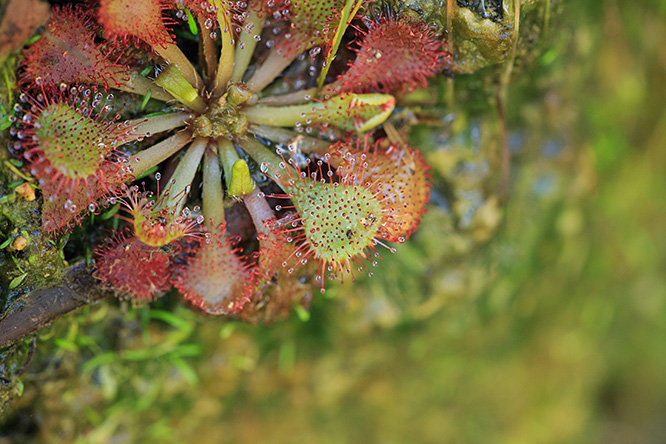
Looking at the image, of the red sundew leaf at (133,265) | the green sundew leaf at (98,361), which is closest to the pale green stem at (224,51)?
the red sundew leaf at (133,265)

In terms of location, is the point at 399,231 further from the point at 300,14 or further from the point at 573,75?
the point at 573,75

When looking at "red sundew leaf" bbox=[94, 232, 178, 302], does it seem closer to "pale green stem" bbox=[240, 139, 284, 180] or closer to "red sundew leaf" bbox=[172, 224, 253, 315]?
"red sundew leaf" bbox=[172, 224, 253, 315]

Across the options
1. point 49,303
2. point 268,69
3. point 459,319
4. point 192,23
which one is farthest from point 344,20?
point 459,319

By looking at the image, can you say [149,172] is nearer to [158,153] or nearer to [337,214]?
[158,153]

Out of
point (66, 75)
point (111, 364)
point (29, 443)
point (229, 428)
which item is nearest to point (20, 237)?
point (66, 75)

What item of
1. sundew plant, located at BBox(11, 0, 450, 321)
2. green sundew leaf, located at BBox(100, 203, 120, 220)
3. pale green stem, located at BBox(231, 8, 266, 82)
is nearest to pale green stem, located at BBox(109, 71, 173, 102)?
sundew plant, located at BBox(11, 0, 450, 321)
